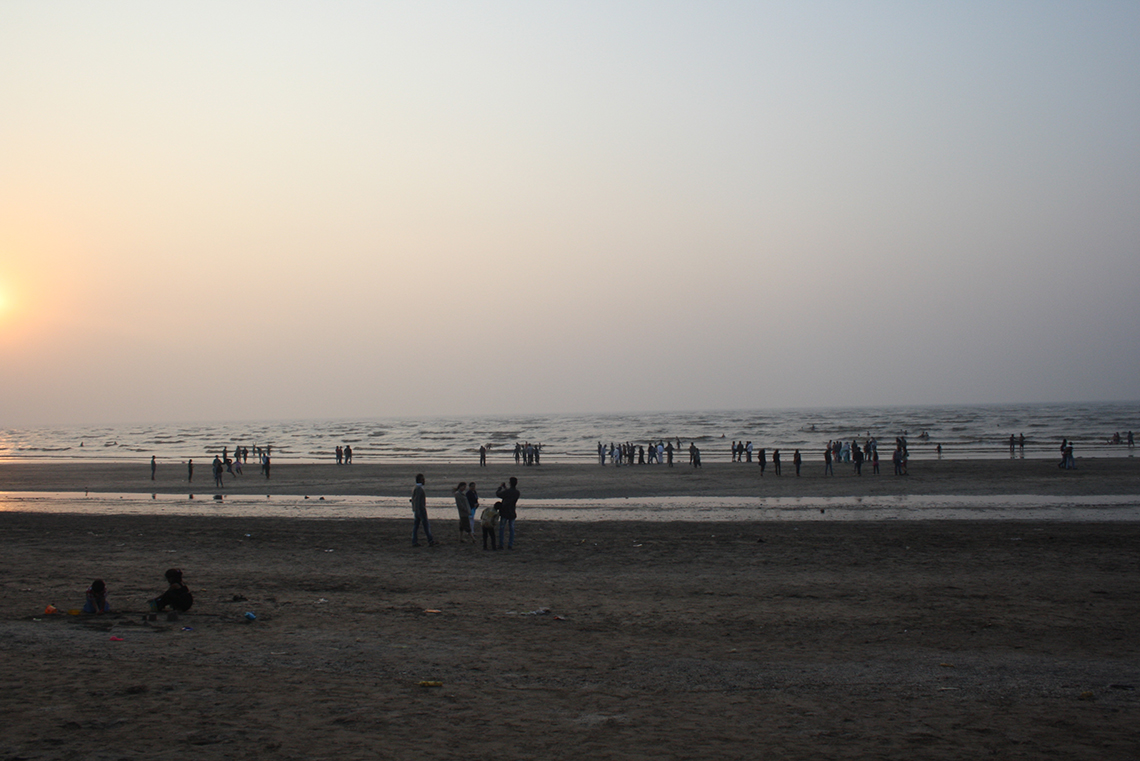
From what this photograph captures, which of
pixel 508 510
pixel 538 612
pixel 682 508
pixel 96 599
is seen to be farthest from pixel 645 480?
pixel 96 599

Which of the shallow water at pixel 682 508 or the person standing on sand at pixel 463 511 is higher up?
the person standing on sand at pixel 463 511

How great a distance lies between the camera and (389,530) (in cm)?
2269

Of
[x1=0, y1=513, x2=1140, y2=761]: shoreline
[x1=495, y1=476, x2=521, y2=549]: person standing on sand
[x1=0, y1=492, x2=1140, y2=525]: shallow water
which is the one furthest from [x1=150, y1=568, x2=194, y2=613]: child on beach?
[x1=0, y1=492, x2=1140, y2=525]: shallow water

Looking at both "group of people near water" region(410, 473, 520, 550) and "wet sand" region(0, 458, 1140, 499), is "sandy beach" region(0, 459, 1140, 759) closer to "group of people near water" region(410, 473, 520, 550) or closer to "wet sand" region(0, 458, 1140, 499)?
"group of people near water" region(410, 473, 520, 550)

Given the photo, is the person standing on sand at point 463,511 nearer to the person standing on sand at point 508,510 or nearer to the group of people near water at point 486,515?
the group of people near water at point 486,515

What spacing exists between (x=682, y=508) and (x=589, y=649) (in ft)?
61.8

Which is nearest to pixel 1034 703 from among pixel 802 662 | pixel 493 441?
pixel 802 662

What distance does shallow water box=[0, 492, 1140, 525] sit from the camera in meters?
24.8

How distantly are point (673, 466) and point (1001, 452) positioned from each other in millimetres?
26508

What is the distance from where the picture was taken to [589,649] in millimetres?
10047

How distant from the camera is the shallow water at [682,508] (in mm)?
24797

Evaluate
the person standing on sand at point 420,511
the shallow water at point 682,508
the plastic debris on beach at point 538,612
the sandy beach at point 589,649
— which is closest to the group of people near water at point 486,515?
the person standing on sand at point 420,511

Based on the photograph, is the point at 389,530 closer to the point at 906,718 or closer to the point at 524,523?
the point at 524,523

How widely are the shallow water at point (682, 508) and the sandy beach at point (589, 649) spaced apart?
4358mm
